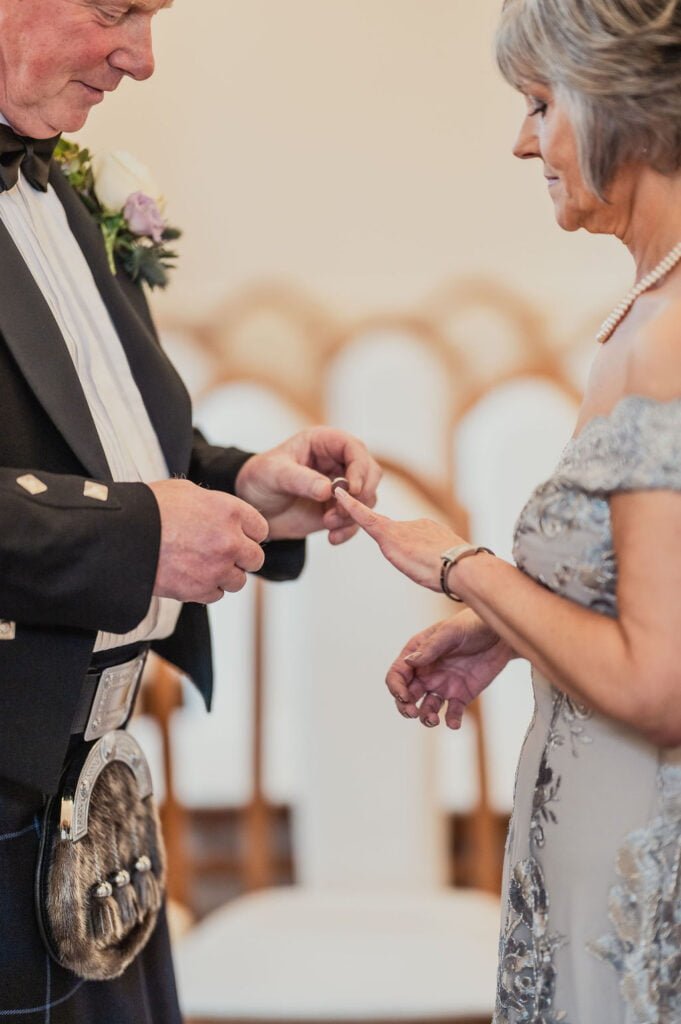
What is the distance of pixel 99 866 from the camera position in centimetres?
166

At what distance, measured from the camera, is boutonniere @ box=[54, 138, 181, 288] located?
199cm

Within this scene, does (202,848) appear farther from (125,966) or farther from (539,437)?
(125,966)

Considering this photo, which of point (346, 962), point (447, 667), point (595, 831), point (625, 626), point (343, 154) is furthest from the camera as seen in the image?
point (343, 154)

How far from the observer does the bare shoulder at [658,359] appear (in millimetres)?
1369

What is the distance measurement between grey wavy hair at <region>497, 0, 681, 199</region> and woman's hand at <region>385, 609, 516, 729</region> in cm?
63

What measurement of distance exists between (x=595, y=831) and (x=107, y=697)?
2.23 feet

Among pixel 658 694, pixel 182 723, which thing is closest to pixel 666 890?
pixel 658 694

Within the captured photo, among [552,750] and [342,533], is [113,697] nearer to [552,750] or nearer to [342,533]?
[342,533]

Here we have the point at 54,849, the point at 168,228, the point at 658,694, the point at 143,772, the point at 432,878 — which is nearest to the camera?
the point at 658,694

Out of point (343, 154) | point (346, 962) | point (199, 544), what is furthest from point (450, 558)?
point (343, 154)

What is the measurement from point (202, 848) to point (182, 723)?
0.51 m

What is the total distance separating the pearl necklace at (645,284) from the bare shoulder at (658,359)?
78 millimetres

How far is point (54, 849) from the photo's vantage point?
1626 mm

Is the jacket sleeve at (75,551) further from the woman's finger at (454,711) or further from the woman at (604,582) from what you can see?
the woman's finger at (454,711)
